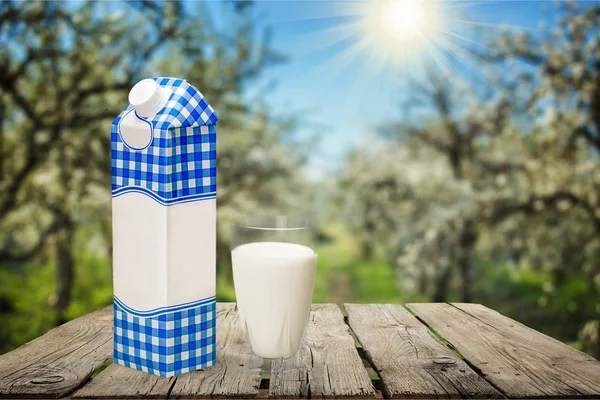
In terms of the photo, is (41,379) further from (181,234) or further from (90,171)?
(90,171)

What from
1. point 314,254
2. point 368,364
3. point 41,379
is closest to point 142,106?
point 314,254

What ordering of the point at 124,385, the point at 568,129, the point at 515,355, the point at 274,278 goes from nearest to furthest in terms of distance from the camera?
the point at 124,385 → the point at 274,278 → the point at 515,355 → the point at 568,129

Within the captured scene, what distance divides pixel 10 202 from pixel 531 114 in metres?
3.94

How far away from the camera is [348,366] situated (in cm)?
141

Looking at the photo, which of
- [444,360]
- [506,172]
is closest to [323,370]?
[444,360]

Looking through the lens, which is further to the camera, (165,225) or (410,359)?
(410,359)

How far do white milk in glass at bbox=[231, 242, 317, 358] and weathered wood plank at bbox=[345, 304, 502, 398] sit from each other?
0.71ft

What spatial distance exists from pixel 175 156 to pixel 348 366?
23.8 inches

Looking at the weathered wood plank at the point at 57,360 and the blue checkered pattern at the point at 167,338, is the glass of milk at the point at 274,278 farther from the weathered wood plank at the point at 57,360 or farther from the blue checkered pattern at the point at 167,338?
the weathered wood plank at the point at 57,360

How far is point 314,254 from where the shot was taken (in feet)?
4.71

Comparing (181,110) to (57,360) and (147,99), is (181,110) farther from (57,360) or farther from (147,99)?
(57,360)

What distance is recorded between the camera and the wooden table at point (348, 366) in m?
1.25

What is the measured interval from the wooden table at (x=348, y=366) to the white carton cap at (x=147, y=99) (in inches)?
22.5

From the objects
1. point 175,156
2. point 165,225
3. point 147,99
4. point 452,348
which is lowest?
point 452,348
